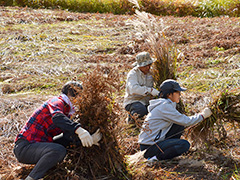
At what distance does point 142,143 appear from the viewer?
3.94 metres

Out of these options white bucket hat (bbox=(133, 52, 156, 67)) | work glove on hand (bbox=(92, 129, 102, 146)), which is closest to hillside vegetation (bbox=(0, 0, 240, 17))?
white bucket hat (bbox=(133, 52, 156, 67))

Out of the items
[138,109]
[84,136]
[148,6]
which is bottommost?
[138,109]

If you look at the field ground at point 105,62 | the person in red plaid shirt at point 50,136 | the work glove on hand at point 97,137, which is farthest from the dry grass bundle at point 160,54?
the work glove on hand at point 97,137

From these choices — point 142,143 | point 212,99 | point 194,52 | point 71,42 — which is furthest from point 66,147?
point 71,42

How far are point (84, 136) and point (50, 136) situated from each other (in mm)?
544

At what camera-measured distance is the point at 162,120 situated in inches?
155

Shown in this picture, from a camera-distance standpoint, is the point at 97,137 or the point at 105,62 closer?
the point at 97,137

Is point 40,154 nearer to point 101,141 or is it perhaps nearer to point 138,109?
point 101,141

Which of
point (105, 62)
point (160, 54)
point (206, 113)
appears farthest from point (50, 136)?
point (105, 62)

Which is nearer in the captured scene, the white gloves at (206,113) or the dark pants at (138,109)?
the white gloves at (206,113)

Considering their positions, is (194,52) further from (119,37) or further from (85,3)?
(85,3)

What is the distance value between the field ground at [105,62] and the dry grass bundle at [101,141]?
227 millimetres

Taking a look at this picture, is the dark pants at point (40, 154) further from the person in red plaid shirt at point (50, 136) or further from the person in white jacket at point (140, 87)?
the person in white jacket at point (140, 87)

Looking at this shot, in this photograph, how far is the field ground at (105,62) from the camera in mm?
3865
